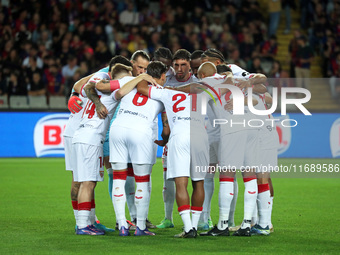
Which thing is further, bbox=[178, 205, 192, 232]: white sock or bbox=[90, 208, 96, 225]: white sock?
bbox=[90, 208, 96, 225]: white sock

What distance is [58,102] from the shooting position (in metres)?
17.8

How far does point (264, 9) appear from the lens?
24.8 m

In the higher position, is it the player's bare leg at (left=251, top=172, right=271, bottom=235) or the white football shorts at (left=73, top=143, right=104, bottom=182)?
the white football shorts at (left=73, top=143, right=104, bottom=182)

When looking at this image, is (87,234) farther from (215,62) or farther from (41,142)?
(41,142)

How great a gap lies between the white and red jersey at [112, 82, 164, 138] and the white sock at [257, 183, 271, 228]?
5.13 ft

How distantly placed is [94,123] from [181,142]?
1.16 m

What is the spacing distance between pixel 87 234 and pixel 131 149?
1.18m

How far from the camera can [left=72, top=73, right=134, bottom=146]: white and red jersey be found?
7934mm

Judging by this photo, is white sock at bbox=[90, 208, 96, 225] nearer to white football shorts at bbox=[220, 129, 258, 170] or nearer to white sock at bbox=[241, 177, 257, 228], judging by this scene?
white football shorts at bbox=[220, 129, 258, 170]

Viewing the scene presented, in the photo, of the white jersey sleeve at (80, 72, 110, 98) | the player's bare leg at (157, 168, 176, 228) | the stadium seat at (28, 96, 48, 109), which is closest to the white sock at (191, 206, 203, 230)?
the player's bare leg at (157, 168, 176, 228)

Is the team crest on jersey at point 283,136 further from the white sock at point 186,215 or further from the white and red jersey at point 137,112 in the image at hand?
the white sock at point 186,215

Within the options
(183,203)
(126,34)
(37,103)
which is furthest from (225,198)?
(126,34)

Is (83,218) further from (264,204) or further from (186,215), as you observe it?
(264,204)

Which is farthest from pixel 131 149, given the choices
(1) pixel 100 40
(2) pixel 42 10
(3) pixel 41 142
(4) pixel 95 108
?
(2) pixel 42 10
